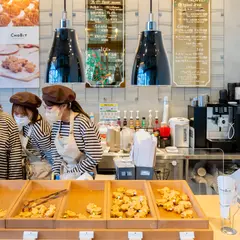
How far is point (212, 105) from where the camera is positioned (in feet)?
12.3

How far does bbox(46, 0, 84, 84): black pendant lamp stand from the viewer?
2209mm

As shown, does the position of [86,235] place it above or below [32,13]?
below

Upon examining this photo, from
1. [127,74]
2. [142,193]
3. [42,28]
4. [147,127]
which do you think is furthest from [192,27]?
[142,193]

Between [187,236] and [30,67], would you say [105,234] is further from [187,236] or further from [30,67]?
[30,67]

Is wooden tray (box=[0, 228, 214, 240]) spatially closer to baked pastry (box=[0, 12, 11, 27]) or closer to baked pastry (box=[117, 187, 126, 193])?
baked pastry (box=[117, 187, 126, 193])

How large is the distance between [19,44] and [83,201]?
2947 mm

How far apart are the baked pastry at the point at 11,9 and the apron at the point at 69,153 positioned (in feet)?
7.06

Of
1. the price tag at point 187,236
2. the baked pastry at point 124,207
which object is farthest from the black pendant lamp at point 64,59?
the price tag at point 187,236

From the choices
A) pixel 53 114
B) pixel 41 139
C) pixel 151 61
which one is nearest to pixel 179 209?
pixel 151 61

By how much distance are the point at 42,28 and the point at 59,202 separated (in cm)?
299

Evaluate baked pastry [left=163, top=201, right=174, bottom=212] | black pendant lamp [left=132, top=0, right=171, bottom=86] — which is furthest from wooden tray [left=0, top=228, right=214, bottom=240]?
black pendant lamp [left=132, top=0, right=171, bottom=86]

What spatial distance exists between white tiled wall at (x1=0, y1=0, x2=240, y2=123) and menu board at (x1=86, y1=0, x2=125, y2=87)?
0.25ft

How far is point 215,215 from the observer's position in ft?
6.29

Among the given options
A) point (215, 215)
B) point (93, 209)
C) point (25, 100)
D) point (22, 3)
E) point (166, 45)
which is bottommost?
point (215, 215)
